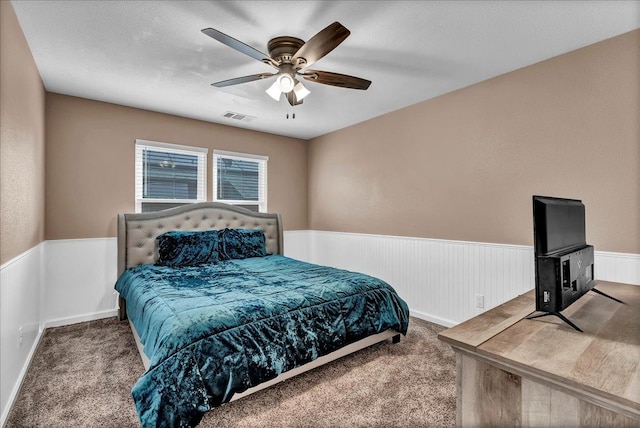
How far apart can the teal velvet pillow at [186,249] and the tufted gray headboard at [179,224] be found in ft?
0.48

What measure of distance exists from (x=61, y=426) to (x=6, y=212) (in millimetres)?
1351

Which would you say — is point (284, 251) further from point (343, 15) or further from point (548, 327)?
point (548, 327)

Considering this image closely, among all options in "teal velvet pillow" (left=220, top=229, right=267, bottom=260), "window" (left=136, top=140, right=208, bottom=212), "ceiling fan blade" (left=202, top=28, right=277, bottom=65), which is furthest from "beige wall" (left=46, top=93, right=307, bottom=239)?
"ceiling fan blade" (left=202, top=28, right=277, bottom=65)

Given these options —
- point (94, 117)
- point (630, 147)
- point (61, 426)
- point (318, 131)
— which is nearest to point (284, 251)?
point (318, 131)

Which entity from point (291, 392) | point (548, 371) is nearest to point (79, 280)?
point (291, 392)

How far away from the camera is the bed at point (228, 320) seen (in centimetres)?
167

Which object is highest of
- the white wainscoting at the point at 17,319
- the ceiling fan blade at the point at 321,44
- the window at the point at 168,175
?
the ceiling fan blade at the point at 321,44

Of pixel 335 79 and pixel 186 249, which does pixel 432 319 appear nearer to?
pixel 335 79

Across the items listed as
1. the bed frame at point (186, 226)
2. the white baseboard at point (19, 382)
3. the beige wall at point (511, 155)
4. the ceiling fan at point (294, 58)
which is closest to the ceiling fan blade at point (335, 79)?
the ceiling fan at point (294, 58)

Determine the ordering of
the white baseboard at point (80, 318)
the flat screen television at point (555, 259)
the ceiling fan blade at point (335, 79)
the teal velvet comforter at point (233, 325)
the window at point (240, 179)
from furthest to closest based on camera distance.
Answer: the window at point (240, 179) < the white baseboard at point (80, 318) < the ceiling fan blade at point (335, 79) < the teal velvet comforter at point (233, 325) < the flat screen television at point (555, 259)

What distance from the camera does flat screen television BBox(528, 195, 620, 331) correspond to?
1.33m

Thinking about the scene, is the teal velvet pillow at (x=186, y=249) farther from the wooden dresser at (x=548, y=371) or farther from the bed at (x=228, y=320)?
the wooden dresser at (x=548, y=371)

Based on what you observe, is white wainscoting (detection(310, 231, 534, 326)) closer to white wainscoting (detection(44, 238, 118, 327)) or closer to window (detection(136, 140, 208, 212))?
window (detection(136, 140, 208, 212))

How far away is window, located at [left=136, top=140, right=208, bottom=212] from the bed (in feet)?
1.26
